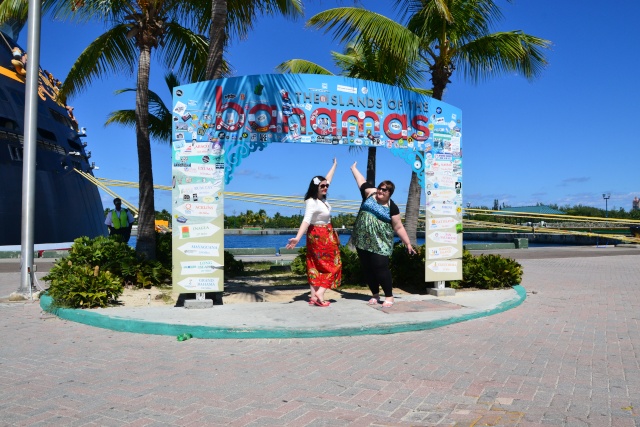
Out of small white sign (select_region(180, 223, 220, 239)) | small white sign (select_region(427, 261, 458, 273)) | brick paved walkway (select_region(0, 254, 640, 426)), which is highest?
small white sign (select_region(180, 223, 220, 239))

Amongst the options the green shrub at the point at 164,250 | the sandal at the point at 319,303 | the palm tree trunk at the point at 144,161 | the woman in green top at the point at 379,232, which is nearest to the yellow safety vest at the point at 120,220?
the green shrub at the point at 164,250

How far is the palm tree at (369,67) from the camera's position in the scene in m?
15.0

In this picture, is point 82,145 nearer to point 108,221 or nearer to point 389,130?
point 108,221

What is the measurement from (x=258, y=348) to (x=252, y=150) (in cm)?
314

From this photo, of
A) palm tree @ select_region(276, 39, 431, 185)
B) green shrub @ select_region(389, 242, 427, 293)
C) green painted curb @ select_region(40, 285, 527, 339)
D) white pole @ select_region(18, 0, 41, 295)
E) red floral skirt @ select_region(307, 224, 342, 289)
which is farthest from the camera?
palm tree @ select_region(276, 39, 431, 185)

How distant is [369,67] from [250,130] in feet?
33.6

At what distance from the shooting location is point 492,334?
6.53 m

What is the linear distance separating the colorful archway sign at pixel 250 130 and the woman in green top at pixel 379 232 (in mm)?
997

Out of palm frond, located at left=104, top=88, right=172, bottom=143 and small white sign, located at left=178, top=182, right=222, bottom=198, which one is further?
palm frond, located at left=104, top=88, right=172, bottom=143

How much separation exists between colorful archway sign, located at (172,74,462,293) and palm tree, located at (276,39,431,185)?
16.9 feet

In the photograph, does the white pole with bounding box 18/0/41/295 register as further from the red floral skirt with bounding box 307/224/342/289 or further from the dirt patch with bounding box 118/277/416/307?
the red floral skirt with bounding box 307/224/342/289

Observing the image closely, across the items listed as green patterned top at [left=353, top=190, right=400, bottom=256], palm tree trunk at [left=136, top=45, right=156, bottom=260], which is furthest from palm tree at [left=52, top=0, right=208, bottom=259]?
green patterned top at [left=353, top=190, right=400, bottom=256]

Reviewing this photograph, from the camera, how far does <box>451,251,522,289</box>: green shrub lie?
32.9 ft

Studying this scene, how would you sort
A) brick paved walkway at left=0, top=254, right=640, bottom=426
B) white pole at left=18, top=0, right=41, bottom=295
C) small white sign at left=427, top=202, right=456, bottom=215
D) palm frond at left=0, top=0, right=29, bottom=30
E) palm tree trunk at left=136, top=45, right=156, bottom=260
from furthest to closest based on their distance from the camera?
palm frond at left=0, top=0, right=29, bottom=30 < palm tree trunk at left=136, top=45, right=156, bottom=260 < white pole at left=18, top=0, right=41, bottom=295 < small white sign at left=427, top=202, right=456, bottom=215 < brick paved walkway at left=0, top=254, right=640, bottom=426
